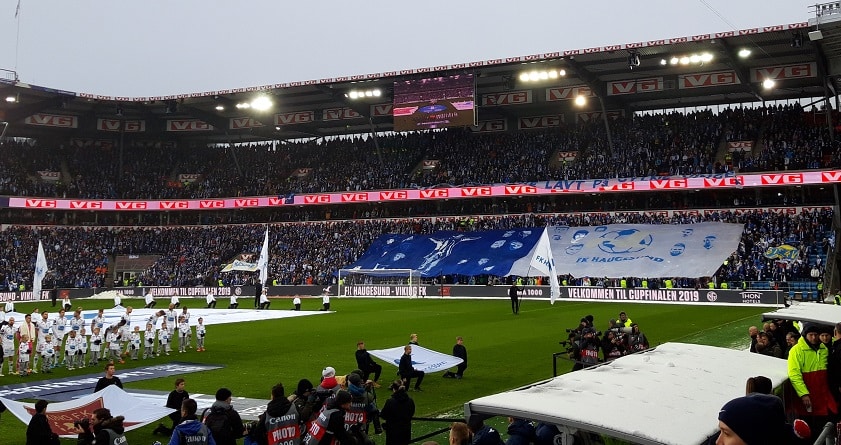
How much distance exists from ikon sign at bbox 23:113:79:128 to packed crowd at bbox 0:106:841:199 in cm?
369

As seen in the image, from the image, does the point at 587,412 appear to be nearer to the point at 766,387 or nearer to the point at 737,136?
the point at 766,387

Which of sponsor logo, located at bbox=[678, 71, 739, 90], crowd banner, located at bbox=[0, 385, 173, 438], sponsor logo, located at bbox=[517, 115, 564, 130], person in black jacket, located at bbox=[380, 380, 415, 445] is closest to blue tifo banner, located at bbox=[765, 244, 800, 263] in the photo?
sponsor logo, located at bbox=[678, 71, 739, 90]

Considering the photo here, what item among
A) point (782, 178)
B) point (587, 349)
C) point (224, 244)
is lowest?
point (587, 349)

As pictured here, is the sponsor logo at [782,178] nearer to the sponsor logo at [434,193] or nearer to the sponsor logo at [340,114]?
the sponsor logo at [434,193]

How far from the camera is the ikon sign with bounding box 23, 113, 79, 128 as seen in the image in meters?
68.6

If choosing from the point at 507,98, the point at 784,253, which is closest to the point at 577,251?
the point at 784,253

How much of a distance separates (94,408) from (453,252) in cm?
4648

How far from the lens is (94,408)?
39.5 ft

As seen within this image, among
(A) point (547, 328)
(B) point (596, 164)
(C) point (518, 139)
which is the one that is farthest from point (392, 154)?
(A) point (547, 328)

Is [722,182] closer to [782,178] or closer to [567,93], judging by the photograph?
[782,178]

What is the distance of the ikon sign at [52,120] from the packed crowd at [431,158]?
12.1 feet

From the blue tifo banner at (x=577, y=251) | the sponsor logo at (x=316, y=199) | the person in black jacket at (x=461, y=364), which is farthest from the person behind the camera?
the sponsor logo at (x=316, y=199)

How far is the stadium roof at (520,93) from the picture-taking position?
4797cm

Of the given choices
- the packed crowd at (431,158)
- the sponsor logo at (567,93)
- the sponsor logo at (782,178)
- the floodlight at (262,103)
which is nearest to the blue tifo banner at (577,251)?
the sponsor logo at (782,178)
